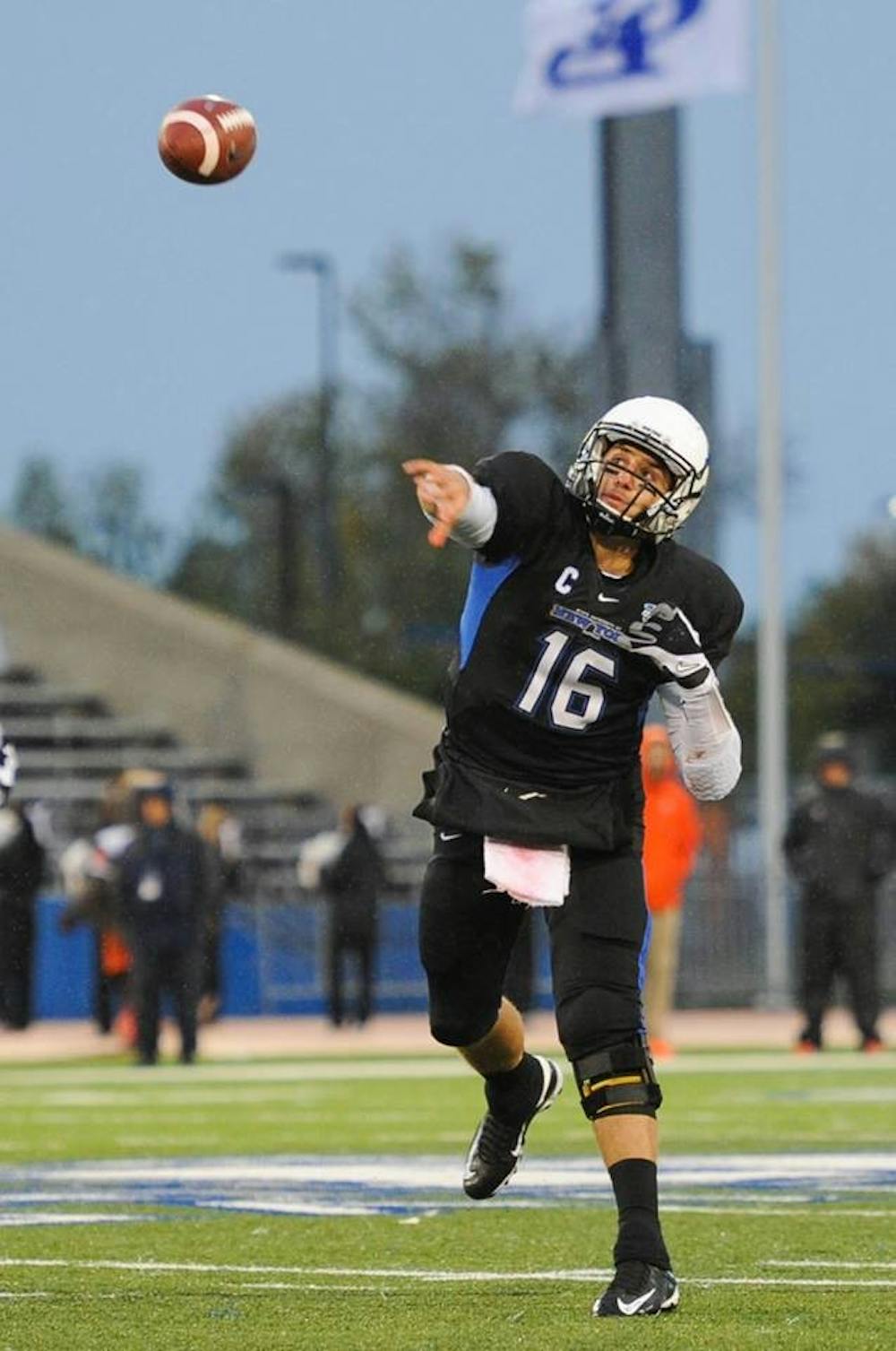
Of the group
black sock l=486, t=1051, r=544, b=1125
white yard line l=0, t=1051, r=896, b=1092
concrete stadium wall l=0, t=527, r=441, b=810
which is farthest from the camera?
concrete stadium wall l=0, t=527, r=441, b=810

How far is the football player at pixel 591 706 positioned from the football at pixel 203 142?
1985 mm

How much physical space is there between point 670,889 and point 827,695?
3062 cm

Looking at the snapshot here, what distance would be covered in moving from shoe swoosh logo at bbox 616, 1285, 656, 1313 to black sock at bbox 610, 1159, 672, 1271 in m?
0.09

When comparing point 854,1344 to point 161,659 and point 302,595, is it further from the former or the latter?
point 302,595

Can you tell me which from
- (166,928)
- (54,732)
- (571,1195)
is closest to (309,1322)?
(571,1195)

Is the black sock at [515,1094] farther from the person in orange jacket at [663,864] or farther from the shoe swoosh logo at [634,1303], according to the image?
the person in orange jacket at [663,864]

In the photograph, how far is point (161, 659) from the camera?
35562mm

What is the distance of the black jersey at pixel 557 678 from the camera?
6.93 metres

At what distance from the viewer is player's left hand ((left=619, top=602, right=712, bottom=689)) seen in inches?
273

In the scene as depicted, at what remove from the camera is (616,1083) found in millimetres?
6785

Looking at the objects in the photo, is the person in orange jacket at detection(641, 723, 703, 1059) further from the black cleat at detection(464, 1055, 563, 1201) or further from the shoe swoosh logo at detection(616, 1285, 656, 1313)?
the shoe swoosh logo at detection(616, 1285, 656, 1313)

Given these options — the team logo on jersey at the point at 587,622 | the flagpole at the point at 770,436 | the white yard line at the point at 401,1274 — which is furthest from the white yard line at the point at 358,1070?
the team logo on jersey at the point at 587,622

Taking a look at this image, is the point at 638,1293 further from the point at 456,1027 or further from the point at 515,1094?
the point at 515,1094

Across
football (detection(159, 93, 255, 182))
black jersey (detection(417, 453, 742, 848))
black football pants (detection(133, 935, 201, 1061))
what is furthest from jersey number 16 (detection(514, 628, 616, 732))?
black football pants (detection(133, 935, 201, 1061))
